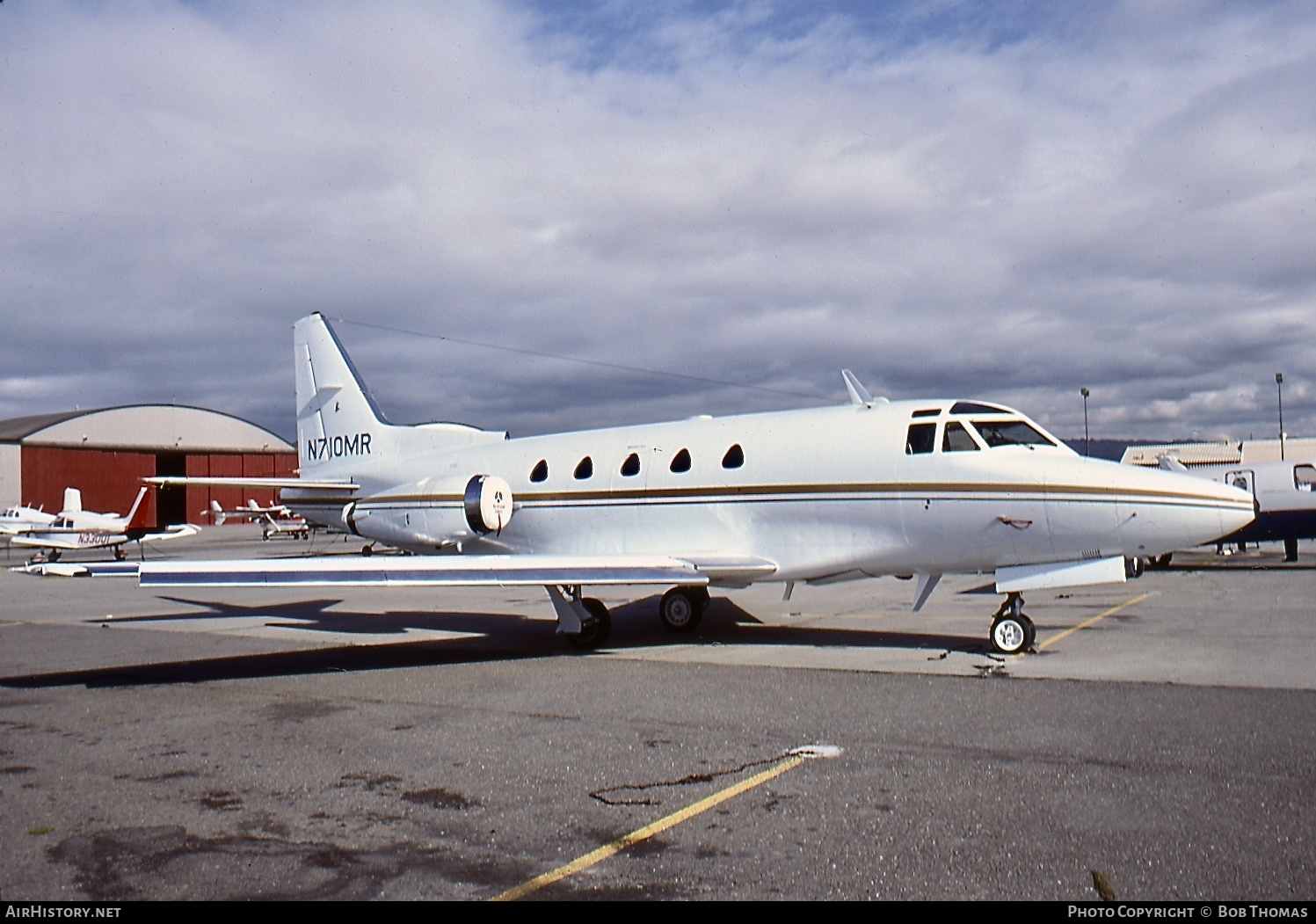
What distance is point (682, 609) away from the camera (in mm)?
15305

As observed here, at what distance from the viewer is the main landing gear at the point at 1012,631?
1165 cm

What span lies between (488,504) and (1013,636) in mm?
8083

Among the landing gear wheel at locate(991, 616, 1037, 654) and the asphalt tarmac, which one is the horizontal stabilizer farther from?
the asphalt tarmac

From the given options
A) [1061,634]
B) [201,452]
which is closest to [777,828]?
[1061,634]

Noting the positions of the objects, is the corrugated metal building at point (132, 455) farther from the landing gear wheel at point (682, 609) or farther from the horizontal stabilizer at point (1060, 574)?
the horizontal stabilizer at point (1060, 574)

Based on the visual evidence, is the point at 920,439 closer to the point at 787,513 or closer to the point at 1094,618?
the point at 787,513

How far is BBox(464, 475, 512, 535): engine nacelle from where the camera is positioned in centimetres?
1568

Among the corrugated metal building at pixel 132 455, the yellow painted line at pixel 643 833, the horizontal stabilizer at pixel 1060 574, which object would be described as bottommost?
the yellow painted line at pixel 643 833

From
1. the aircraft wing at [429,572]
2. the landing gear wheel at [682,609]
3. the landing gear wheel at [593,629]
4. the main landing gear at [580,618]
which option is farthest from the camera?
the landing gear wheel at [682,609]

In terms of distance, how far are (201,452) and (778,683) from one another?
7430 cm

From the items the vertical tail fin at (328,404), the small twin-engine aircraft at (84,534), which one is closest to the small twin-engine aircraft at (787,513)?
the vertical tail fin at (328,404)

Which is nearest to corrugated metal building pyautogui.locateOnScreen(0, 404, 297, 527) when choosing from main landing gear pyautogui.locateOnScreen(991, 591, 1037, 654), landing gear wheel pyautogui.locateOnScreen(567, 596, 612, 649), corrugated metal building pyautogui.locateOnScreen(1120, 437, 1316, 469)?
landing gear wheel pyautogui.locateOnScreen(567, 596, 612, 649)

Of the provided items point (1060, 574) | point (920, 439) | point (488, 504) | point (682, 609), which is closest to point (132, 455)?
point (488, 504)

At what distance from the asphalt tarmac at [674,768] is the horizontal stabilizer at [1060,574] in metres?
0.86
